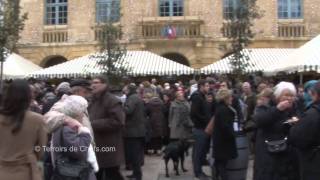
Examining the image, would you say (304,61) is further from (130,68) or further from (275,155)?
(275,155)

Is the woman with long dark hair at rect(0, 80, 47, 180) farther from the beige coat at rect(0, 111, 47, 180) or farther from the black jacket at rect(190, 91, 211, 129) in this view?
the black jacket at rect(190, 91, 211, 129)

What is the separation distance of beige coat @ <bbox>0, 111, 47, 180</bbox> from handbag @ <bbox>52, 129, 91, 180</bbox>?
2.10 ft

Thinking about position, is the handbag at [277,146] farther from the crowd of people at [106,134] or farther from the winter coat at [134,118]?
the winter coat at [134,118]

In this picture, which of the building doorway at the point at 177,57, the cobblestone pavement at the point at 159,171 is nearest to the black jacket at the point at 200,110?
the cobblestone pavement at the point at 159,171

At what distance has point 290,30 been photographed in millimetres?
28062

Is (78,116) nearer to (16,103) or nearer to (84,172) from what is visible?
(84,172)

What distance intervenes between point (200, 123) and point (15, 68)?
40.7 feet

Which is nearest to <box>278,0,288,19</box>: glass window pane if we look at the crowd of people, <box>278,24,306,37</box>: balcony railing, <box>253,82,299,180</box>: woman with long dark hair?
<box>278,24,306,37</box>: balcony railing

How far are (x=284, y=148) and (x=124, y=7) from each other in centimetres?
2235

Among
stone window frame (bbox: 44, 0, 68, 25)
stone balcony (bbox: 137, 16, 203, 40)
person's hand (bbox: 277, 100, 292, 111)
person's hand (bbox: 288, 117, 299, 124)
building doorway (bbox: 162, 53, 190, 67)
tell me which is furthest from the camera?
stone window frame (bbox: 44, 0, 68, 25)

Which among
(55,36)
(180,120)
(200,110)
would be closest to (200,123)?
(200,110)

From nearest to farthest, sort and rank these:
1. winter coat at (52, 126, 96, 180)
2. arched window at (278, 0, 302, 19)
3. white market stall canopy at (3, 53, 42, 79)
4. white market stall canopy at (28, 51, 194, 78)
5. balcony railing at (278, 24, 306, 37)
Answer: winter coat at (52, 126, 96, 180), white market stall canopy at (28, 51, 194, 78), white market stall canopy at (3, 53, 42, 79), balcony railing at (278, 24, 306, 37), arched window at (278, 0, 302, 19)

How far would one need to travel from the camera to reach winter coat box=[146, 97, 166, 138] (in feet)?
48.6

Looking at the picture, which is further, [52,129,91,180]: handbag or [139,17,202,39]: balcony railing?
[139,17,202,39]: balcony railing
